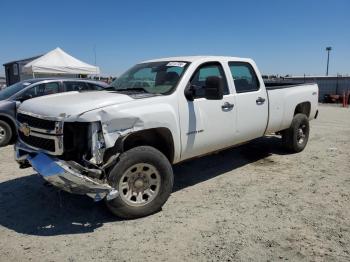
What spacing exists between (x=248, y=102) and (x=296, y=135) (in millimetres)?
2214

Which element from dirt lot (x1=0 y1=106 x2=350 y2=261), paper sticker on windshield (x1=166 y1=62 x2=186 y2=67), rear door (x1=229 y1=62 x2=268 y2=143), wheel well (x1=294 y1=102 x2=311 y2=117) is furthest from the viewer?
wheel well (x1=294 y1=102 x2=311 y2=117)

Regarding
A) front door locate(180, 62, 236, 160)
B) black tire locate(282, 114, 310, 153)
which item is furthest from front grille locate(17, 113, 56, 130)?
black tire locate(282, 114, 310, 153)

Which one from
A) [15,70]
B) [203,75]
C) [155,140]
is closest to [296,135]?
[203,75]

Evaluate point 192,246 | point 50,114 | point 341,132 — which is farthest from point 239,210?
point 341,132

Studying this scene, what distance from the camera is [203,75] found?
5543mm

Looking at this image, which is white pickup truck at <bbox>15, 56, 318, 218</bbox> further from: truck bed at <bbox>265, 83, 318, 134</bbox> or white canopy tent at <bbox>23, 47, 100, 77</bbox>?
white canopy tent at <bbox>23, 47, 100, 77</bbox>

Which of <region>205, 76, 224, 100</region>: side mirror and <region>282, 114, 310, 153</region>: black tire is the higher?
<region>205, 76, 224, 100</region>: side mirror

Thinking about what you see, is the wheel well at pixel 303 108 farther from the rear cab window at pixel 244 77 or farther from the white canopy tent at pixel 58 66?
the white canopy tent at pixel 58 66

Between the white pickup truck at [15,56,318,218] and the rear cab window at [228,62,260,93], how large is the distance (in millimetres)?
21

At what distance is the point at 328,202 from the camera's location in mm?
5074

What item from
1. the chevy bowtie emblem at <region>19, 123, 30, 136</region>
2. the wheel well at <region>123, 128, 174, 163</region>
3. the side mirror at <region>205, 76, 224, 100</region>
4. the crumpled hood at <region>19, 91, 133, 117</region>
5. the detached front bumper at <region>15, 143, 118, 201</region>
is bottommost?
the detached front bumper at <region>15, 143, 118, 201</region>

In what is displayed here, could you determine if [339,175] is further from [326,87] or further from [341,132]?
[326,87]

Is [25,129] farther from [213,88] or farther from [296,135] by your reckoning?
[296,135]

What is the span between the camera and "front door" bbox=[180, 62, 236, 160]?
511cm
